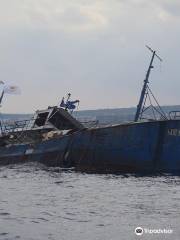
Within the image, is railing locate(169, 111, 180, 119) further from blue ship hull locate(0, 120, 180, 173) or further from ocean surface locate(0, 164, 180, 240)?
ocean surface locate(0, 164, 180, 240)

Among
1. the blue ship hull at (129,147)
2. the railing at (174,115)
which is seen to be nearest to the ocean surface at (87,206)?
the blue ship hull at (129,147)

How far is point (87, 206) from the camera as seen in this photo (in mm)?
22641

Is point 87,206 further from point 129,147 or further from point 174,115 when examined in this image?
point 174,115

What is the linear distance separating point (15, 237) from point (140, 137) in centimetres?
2065

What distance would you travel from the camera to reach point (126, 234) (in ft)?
57.4

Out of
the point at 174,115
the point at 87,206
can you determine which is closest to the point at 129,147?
the point at 174,115

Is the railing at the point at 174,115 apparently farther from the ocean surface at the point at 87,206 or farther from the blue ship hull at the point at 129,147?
the ocean surface at the point at 87,206

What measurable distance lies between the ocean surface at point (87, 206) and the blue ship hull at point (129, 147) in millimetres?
2718

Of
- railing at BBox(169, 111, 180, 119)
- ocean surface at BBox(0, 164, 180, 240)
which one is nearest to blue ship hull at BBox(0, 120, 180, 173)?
railing at BBox(169, 111, 180, 119)

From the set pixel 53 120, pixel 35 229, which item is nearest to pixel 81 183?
pixel 35 229

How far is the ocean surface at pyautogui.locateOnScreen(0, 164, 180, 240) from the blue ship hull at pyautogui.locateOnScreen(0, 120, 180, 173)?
272 cm

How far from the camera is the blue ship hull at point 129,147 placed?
36.8 metres

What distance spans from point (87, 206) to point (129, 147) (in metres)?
14.6

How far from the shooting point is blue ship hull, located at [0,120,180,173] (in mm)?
36781
